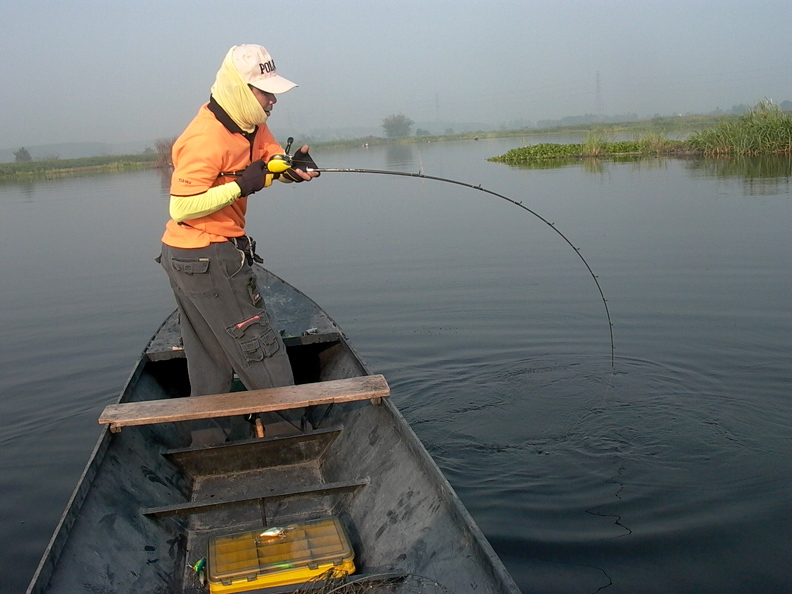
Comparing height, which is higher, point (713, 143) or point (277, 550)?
point (713, 143)

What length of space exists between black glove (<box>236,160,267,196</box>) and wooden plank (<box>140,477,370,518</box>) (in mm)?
1527

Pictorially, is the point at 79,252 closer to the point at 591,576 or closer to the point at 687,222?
the point at 687,222

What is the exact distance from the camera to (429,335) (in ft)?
26.5

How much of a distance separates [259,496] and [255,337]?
97 cm

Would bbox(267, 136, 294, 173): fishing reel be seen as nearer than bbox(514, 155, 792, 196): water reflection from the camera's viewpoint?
Yes

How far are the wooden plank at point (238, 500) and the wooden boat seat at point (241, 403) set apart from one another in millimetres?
443

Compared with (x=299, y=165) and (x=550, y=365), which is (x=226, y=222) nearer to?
(x=299, y=165)

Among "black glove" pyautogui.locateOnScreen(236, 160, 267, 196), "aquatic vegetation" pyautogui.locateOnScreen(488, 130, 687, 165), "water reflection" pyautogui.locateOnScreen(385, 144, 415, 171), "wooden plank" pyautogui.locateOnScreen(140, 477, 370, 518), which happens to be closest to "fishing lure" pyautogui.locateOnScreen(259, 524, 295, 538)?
"wooden plank" pyautogui.locateOnScreen(140, 477, 370, 518)

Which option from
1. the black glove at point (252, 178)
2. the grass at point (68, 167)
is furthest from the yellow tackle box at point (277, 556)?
the grass at point (68, 167)

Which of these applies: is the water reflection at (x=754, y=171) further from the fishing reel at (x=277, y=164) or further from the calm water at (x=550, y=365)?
the fishing reel at (x=277, y=164)

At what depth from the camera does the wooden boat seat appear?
395 centimetres

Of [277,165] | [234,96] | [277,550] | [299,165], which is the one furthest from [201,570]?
[234,96]

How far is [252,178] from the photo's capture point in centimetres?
396

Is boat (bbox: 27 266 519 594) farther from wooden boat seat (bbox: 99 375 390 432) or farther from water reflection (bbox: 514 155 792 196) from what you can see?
water reflection (bbox: 514 155 792 196)
